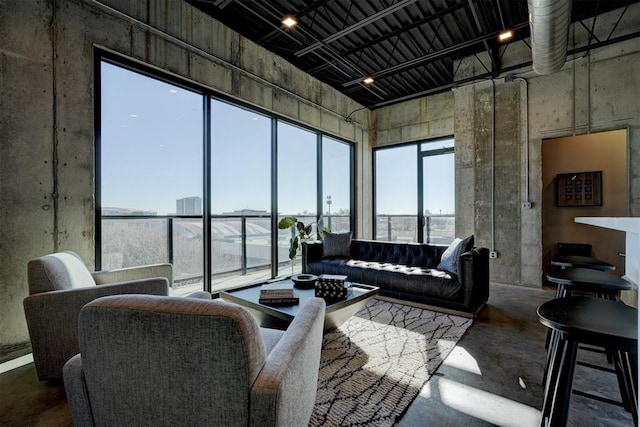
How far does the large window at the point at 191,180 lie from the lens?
3311 millimetres

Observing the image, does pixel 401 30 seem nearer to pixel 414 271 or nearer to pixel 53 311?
pixel 414 271

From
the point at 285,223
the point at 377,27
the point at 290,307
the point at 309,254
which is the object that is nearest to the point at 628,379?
the point at 290,307

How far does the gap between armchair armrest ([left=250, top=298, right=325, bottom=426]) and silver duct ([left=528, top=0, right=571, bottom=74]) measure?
316cm

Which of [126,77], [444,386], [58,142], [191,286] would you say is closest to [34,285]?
[58,142]

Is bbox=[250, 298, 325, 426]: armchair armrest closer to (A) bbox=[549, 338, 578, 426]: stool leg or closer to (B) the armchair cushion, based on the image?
(A) bbox=[549, 338, 578, 426]: stool leg

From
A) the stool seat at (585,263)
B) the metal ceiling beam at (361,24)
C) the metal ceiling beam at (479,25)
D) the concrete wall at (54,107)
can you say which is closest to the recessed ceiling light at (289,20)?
the metal ceiling beam at (361,24)

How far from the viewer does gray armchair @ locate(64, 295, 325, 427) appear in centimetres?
88

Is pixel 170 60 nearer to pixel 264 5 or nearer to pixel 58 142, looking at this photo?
pixel 264 5

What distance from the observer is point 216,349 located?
2.88 ft

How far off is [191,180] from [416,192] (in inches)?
185

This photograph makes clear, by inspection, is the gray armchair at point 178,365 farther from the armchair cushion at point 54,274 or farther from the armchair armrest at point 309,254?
the armchair armrest at point 309,254

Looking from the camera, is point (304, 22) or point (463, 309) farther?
point (304, 22)


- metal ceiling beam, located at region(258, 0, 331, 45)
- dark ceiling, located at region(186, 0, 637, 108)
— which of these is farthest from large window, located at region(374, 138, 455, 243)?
metal ceiling beam, located at region(258, 0, 331, 45)

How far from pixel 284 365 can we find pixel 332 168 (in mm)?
5763
